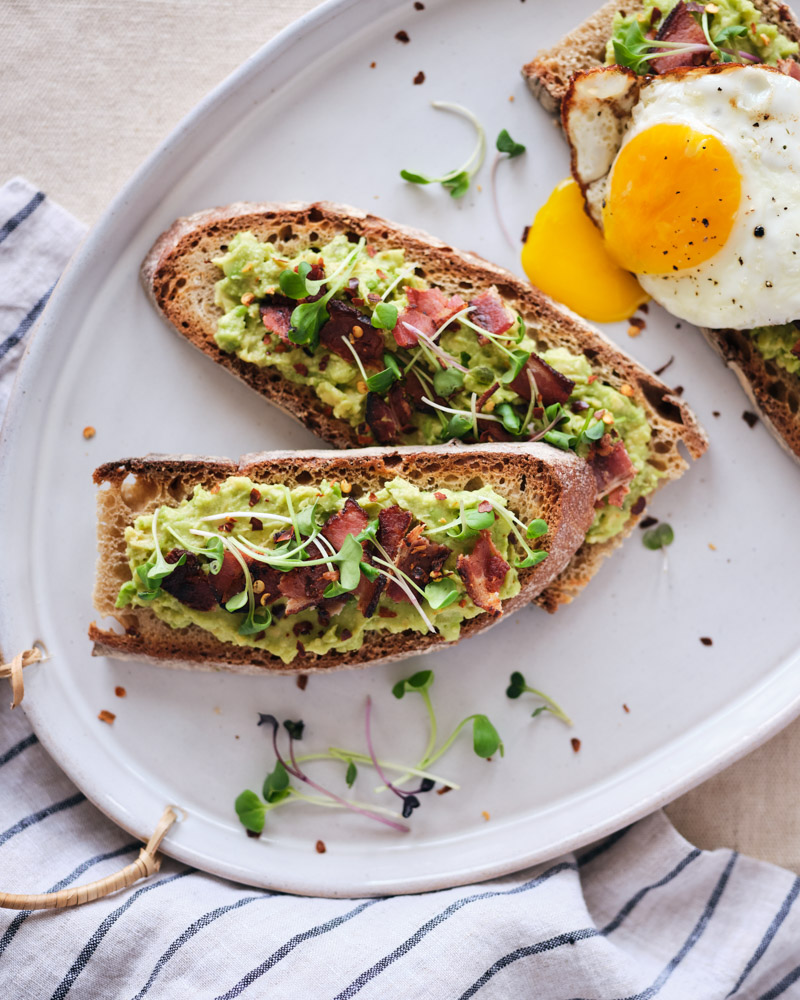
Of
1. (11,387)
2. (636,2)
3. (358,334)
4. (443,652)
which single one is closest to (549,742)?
(443,652)

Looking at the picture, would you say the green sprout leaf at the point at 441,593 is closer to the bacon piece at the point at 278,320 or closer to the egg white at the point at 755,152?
the bacon piece at the point at 278,320

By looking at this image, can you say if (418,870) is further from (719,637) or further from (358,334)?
(358,334)

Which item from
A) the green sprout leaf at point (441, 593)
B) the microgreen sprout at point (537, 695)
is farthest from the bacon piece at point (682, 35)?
the microgreen sprout at point (537, 695)

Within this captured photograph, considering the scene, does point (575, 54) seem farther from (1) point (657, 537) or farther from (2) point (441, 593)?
(2) point (441, 593)

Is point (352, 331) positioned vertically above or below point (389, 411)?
above

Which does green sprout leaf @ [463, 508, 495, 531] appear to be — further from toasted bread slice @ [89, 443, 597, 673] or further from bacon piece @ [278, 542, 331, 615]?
bacon piece @ [278, 542, 331, 615]

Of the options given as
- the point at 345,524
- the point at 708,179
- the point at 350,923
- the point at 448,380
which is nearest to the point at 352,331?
the point at 448,380
